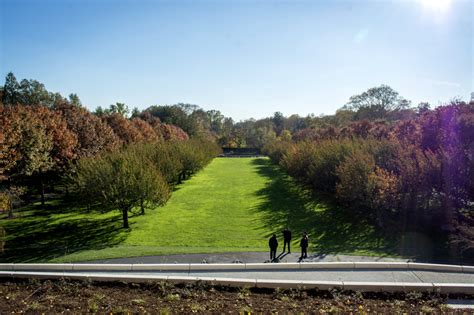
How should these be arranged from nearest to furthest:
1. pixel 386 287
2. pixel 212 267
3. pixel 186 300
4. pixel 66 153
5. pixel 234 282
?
pixel 186 300
pixel 386 287
pixel 234 282
pixel 212 267
pixel 66 153

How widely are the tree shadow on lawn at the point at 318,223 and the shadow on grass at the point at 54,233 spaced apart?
11759 mm

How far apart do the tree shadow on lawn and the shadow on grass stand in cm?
1176

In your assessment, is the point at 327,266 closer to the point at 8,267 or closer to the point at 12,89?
the point at 8,267

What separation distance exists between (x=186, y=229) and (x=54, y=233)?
9.37m

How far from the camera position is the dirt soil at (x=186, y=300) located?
7957 millimetres

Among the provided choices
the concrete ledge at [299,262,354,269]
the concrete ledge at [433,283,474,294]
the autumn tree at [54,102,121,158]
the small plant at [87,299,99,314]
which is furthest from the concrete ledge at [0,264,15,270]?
the autumn tree at [54,102,121,158]

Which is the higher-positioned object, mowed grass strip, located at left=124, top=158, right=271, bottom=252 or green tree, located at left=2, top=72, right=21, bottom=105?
green tree, located at left=2, top=72, right=21, bottom=105

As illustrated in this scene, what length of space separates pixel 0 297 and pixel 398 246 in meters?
19.0

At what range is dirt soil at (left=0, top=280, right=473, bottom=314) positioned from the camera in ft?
26.1

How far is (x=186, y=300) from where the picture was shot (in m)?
8.54

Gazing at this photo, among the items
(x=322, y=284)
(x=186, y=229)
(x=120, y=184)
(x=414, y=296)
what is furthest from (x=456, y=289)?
(x=120, y=184)

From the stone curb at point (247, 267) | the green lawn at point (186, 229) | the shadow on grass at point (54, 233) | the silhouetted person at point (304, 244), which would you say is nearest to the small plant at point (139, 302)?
the stone curb at point (247, 267)

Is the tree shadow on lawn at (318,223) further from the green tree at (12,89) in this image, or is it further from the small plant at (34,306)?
the green tree at (12,89)

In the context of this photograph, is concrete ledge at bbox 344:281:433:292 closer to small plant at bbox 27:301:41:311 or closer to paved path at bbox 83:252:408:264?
small plant at bbox 27:301:41:311
